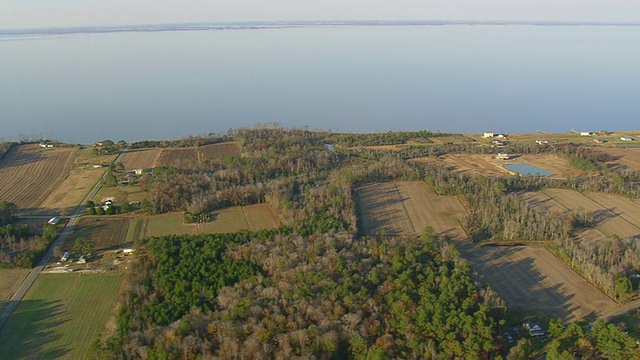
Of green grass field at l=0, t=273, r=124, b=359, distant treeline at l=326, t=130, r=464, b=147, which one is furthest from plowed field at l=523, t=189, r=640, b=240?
green grass field at l=0, t=273, r=124, b=359

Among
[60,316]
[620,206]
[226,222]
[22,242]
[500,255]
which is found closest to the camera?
[60,316]

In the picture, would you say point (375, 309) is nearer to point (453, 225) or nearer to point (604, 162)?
point (453, 225)

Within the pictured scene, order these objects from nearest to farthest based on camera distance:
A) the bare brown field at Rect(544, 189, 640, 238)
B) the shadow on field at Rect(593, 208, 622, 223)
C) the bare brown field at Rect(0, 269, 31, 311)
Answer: the bare brown field at Rect(0, 269, 31, 311) → the bare brown field at Rect(544, 189, 640, 238) → the shadow on field at Rect(593, 208, 622, 223)

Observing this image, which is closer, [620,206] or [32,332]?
[32,332]

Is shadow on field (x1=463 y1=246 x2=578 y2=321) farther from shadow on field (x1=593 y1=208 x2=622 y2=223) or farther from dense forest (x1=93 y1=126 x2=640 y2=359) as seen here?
shadow on field (x1=593 y1=208 x2=622 y2=223)

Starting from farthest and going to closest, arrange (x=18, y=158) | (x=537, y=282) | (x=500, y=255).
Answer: (x=18, y=158)
(x=500, y=255)
(x=537, y=282)

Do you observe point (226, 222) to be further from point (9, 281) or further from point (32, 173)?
point (32, 173)

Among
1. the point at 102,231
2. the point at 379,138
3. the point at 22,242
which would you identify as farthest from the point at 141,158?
the point at 379,138

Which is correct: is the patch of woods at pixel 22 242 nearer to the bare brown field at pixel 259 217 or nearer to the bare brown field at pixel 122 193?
the bare brown field at pixel 122 193
